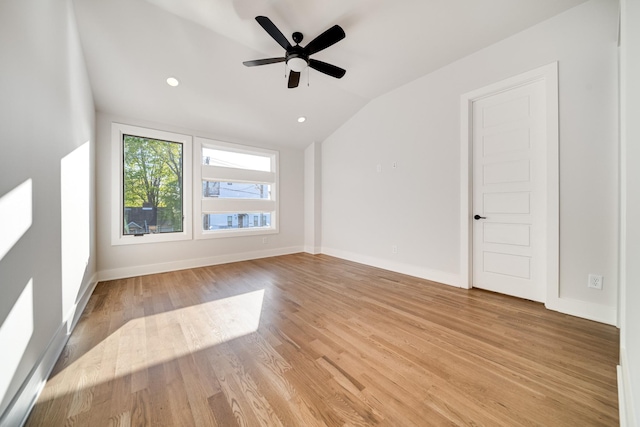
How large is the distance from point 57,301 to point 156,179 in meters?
2.56

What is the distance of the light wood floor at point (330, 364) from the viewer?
1166 mm

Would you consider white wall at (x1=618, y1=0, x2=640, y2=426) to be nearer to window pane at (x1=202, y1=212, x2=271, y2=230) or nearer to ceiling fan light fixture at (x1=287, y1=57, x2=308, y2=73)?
ceiling fan light fixture at (x1=287, y1=57, x2=308, y2=73)

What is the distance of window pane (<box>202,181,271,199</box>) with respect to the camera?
4340 mm

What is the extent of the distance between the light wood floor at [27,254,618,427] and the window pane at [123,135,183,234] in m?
1.37

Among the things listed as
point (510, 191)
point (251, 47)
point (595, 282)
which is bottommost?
point (595, 282)

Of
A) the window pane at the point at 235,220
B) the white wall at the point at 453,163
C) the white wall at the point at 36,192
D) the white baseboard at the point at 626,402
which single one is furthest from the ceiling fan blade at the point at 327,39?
the window pane at the point at 235,220

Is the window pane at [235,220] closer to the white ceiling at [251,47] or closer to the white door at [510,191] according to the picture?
the white ceiling at [251,47]

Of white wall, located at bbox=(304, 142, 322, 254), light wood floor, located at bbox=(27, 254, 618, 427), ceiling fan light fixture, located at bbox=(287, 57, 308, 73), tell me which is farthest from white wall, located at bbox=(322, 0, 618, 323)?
ceiling fan light fixture, located at bbox=(287, 57, 308, 73)

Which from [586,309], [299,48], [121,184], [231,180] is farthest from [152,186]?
[586,309]

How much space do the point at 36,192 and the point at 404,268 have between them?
12.8 ft

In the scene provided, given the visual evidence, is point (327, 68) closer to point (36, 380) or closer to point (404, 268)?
point (404, 268)

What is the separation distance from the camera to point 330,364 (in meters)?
1.53

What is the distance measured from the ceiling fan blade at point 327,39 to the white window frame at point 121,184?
9.08 ft

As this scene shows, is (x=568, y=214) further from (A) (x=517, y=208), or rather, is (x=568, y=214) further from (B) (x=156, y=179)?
(B) (x=156, y=179)
